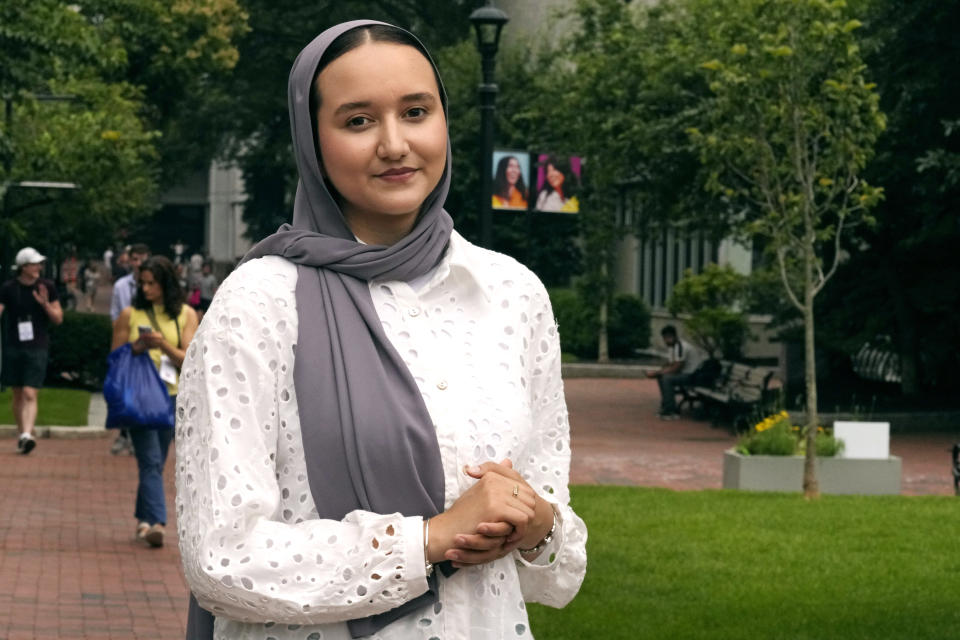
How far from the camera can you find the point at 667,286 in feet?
137

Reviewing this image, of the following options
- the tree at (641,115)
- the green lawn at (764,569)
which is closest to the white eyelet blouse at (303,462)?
the green lawn at (764,569)

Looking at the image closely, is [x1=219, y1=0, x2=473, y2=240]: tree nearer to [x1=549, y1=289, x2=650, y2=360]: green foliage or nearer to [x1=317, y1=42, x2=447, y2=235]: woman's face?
[x1=549, y1=289, x2=650, y2=360]: green foliage

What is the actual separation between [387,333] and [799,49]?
11.7 meters

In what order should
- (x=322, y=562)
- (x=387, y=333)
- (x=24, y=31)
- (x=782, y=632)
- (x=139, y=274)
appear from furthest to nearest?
(x=24, y=31), (x=139, y=274), (x=782, y=632), (x=387, y=333), (x=322, y=562)

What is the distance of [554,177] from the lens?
805 inches

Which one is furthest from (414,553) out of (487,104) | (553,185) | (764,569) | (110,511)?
(553,185)

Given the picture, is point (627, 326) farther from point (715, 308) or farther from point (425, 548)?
point (425, 548)

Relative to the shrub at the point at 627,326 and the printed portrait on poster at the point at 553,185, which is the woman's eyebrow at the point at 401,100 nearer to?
the printed portrait on poster at the point at 553,185

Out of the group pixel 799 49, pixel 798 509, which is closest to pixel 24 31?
pixel 799 49

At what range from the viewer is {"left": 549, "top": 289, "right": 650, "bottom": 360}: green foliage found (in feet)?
125

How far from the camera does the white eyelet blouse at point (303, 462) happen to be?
7.64 ft

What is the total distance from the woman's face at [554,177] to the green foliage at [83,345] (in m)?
7.95

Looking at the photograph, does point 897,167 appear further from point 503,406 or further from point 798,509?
point 503,406

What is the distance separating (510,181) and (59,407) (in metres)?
6.72
